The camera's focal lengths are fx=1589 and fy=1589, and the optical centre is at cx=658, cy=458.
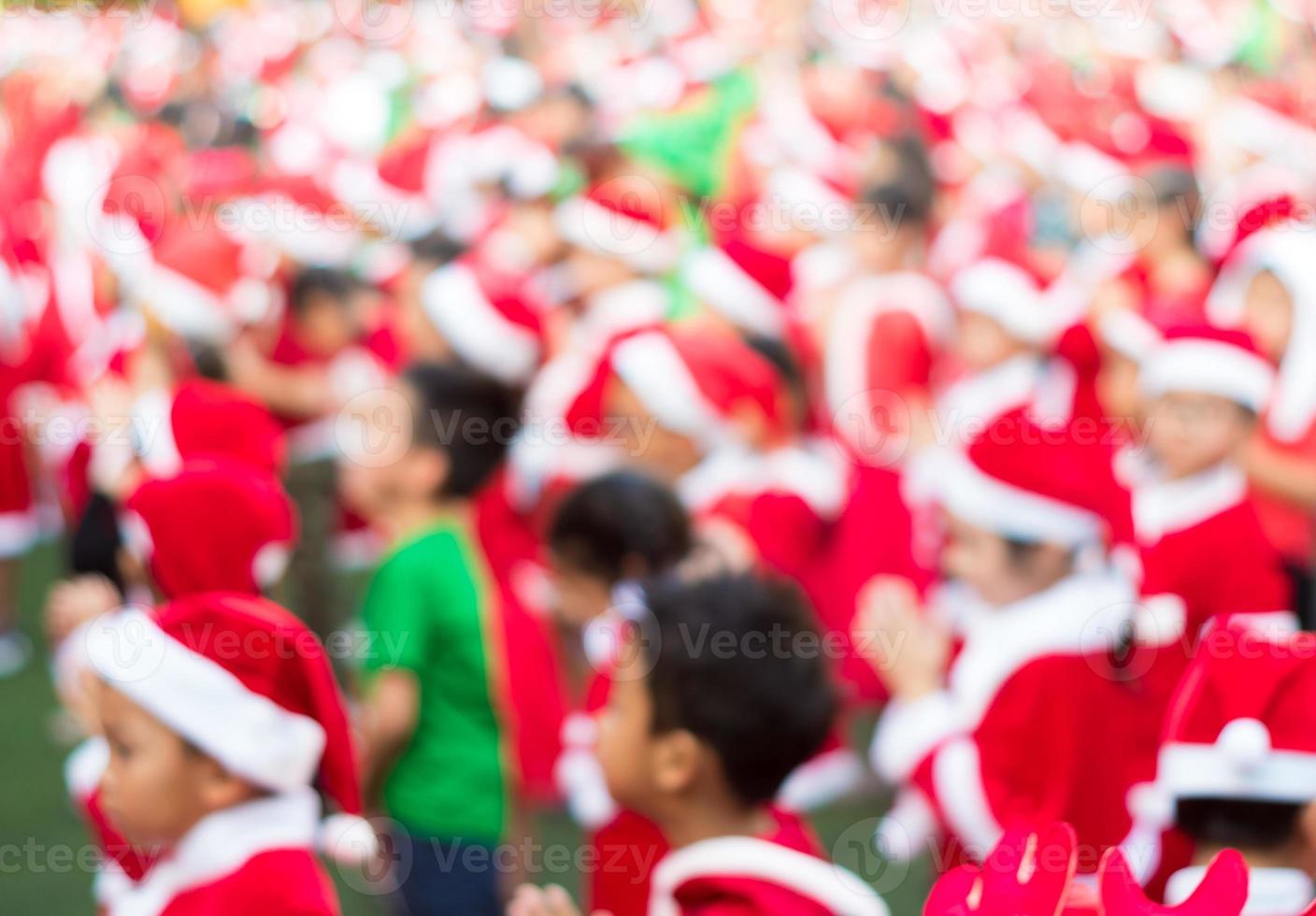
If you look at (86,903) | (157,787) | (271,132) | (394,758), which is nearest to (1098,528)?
(394,758)

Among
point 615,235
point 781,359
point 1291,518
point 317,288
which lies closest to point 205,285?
point 317,288

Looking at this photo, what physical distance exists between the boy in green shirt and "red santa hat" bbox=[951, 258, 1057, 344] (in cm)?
198

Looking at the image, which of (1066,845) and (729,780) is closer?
(1066,845)

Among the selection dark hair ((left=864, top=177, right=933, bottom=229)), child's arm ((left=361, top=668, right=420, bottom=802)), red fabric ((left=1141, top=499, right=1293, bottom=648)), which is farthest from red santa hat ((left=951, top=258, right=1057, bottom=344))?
child's arm ((left=361, top=668, right=420, bottom=802))

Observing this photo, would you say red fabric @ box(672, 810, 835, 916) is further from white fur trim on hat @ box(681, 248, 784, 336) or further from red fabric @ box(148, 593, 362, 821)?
white fur trim on hat @ box(681, 248, 784, 336)

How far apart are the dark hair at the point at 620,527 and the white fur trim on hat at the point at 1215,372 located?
966 millimetres

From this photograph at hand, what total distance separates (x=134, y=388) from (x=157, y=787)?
6.16 feet

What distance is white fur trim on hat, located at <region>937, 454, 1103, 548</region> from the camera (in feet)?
8.02

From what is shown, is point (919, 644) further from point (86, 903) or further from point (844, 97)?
point (844, 97)

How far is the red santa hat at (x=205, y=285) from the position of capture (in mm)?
4461

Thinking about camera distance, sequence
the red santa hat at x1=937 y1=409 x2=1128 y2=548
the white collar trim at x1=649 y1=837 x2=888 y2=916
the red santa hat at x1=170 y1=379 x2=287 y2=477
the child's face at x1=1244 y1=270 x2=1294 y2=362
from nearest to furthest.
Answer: the white collar trim at x1=649 y1=837 x2=888 y2=916 → the red santa hat at x1=937 y1=409 x2=1128 y2=548 → the red santa hat at x1=170 y1=379 x2=287 y2=477 → the child's face at x1=1244 y1=270 x2=1294 y2=362

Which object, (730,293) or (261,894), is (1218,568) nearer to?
(261,894)

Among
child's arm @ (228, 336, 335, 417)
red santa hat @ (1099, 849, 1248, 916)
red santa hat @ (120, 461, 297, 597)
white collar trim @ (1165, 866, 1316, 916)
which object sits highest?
red santa hat @ (1099, 849, 1248, 916)

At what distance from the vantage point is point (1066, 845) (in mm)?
1345
